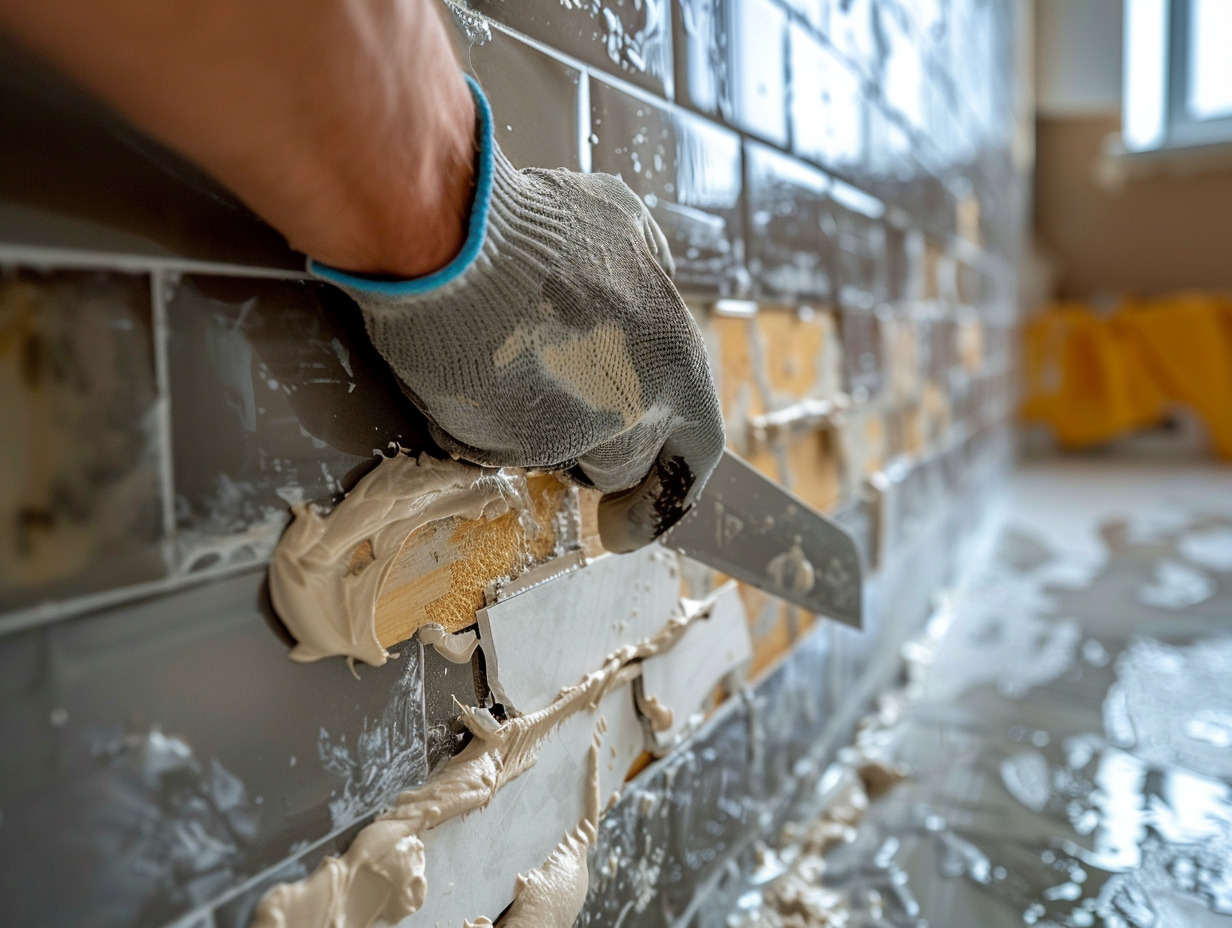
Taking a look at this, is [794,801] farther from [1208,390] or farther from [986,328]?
[1208,390]

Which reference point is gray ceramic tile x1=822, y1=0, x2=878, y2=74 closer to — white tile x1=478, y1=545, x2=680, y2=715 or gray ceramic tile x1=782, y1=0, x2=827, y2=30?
gray ceramic tile x1=782, y1=0, x2=827, y2=30

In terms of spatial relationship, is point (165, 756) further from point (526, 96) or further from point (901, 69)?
point (901, 69)

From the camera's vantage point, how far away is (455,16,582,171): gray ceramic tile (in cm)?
62

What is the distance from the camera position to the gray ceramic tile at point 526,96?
2.03ft

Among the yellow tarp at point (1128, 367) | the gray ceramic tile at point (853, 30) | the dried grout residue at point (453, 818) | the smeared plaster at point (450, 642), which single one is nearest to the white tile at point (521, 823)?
the dried grout residue at point (453, 818)

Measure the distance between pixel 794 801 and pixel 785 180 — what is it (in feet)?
3.16

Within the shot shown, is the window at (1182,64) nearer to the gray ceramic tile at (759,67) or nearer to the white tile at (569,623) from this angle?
the gray ceramic tile at (759,67)

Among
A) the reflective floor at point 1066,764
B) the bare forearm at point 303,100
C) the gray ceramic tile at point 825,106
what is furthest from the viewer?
the gray ceramic tile at point 825,106

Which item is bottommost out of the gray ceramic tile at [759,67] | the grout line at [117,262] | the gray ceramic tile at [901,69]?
the grout line at [117,262]

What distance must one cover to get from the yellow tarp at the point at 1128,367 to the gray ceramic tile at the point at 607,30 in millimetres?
4189

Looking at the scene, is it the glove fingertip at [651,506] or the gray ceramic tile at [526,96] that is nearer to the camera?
the gray ceramic tile at [526,96]

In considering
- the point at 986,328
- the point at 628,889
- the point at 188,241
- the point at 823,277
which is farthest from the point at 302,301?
the point at 986,328

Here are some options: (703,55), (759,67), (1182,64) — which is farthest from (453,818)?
(1182,64)

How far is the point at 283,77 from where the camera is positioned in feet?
1.19
